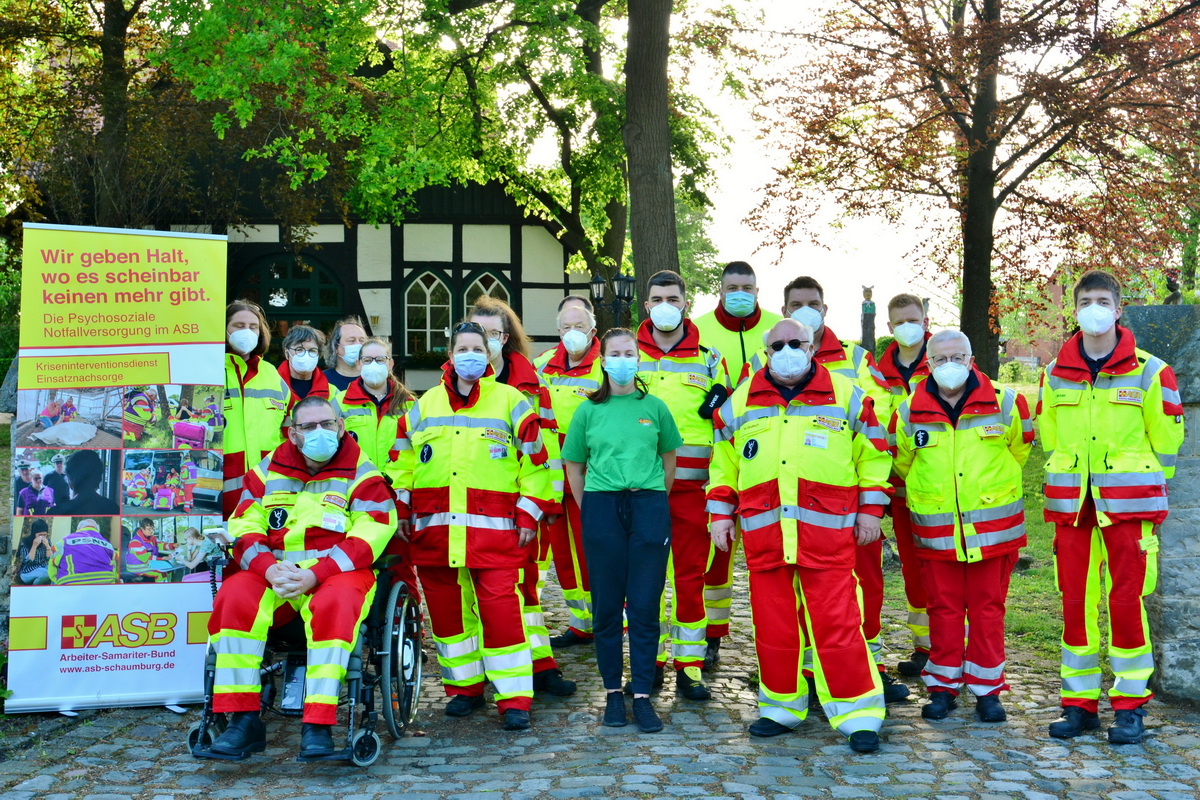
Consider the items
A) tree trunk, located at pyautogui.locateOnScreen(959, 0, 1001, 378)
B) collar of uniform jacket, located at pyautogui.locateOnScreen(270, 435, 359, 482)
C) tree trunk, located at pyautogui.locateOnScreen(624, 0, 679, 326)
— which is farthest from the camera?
tree trunk, located at pyautogui.locateOnScreen(959, 0, 1001, 378)

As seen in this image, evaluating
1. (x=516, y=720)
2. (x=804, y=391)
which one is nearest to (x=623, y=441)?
(x=804, y=391)

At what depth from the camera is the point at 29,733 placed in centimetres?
595

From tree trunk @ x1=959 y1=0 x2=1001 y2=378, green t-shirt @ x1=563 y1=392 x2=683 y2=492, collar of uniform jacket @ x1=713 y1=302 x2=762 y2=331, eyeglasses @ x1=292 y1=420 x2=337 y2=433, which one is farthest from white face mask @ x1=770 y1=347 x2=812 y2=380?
tree trunk @ x1=959 y1=0 x2=1001 y2=378

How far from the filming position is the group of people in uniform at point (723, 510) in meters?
5.66

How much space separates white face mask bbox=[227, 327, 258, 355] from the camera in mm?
6938

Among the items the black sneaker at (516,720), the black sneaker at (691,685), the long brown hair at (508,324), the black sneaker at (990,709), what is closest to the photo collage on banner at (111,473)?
the long brown hair at (508,324)

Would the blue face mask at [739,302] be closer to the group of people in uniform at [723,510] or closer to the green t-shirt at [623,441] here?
the group of people in uniform at [723,510]

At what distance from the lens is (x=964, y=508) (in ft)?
19.7

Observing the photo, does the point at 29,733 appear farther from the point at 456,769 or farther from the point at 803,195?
the point at 803,195

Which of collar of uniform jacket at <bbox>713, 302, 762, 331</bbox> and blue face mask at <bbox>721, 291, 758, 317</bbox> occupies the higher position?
blue face mask at <bbox>721, 291, 758, 317</bbox>

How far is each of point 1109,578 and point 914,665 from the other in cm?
146

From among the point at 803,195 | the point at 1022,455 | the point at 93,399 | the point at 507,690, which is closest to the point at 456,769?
the point at 507,690

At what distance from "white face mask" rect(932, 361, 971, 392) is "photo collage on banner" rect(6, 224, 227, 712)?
3.78 meters

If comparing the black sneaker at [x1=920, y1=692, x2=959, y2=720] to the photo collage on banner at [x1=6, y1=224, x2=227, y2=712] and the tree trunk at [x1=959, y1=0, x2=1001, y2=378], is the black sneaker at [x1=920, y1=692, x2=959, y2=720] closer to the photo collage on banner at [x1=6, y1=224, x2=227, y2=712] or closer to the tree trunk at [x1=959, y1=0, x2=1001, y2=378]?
the photo collage on banner at [x1=6, y1=224, x2=227, y2=712]
